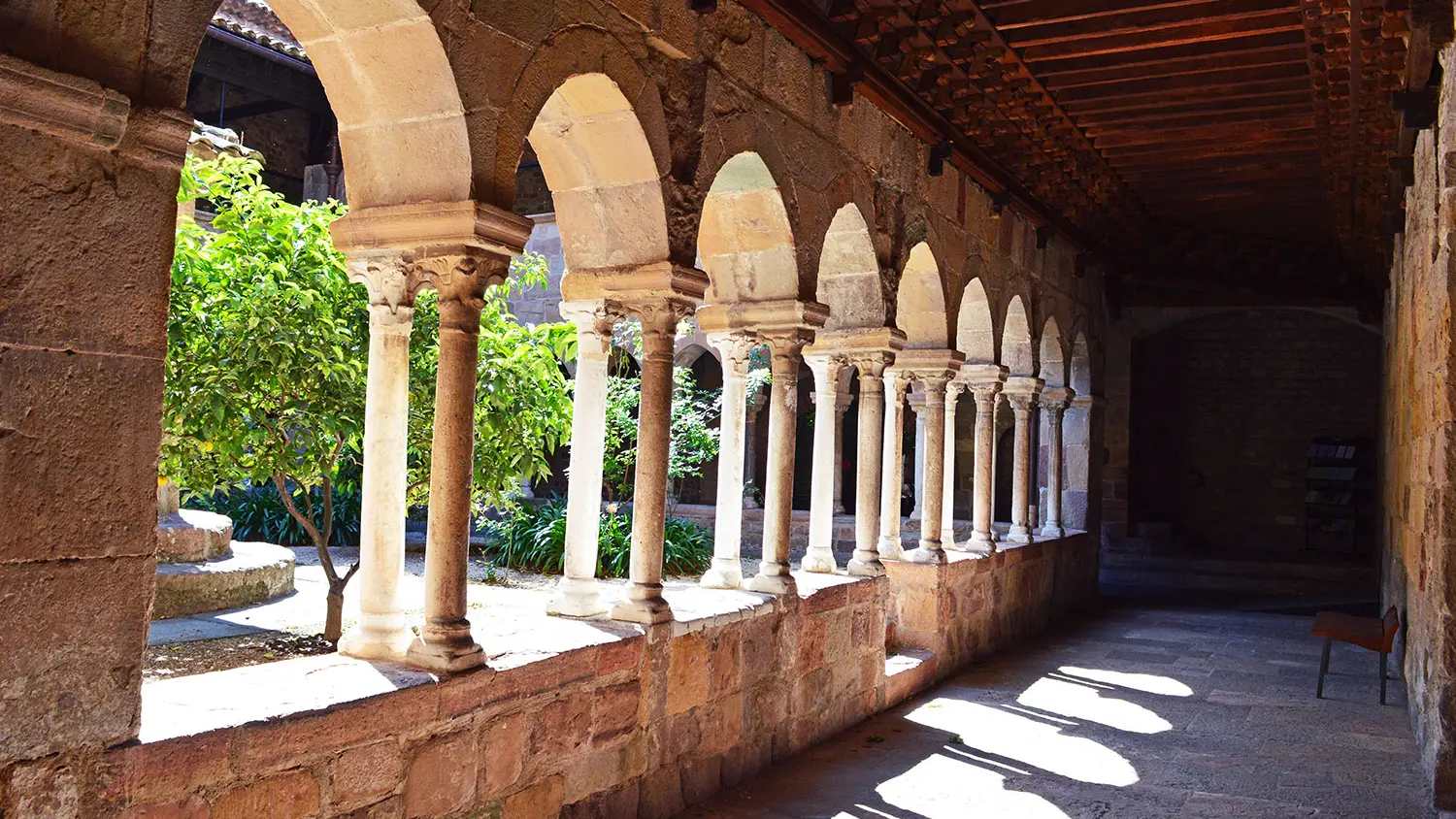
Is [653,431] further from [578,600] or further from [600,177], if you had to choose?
[600,177]

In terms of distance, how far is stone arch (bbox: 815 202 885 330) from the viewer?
216 inches

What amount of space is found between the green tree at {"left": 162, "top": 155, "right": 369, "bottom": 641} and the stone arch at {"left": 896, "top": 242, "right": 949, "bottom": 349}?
3011 mm

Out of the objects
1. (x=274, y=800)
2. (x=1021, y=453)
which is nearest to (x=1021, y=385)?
(x=1021, y=453)

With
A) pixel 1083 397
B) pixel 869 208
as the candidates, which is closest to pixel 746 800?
pixel 869 208

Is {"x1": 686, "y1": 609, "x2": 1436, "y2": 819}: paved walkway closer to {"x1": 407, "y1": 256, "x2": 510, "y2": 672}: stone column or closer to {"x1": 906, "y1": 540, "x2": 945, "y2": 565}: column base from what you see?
{"x1": 906, "y1": 540, "x2": 945, "y2": 565}: column base

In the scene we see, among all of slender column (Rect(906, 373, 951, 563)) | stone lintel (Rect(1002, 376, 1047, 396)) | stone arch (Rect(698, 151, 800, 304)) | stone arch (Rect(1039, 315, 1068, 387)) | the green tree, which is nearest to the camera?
the green tree

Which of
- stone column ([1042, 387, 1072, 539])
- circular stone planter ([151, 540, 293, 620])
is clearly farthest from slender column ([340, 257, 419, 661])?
stone column ([1042, 387, 1072, 539])

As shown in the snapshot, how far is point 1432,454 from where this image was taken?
161 inches

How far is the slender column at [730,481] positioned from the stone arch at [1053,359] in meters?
4.58

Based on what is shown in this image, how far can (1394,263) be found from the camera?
785 centimetres

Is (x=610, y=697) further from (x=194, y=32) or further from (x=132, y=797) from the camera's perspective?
(x=194, y=32)

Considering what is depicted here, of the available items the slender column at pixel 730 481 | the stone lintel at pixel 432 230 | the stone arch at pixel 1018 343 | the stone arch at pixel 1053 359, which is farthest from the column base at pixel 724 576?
the stone arch at pixel 1053 359

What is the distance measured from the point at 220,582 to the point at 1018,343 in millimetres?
5101

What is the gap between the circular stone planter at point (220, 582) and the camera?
5863mm
